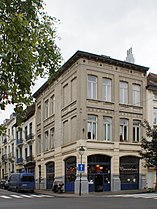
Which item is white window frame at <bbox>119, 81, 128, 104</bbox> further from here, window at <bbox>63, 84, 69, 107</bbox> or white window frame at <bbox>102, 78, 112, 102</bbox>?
window at <bbox>63, 84, 69, 107</bbox>

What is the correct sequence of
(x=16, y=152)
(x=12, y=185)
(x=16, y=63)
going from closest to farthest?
(x=16, y=63)
(x=12, y=185)
(x=16, y=152)

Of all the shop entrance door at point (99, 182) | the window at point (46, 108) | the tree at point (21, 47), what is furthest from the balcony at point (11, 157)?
the tree at point (21, 47)

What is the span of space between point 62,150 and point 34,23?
107 ft

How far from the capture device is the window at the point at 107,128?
3661cm

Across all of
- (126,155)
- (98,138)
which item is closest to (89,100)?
(98,138)

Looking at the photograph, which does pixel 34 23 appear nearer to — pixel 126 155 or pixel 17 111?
pixel 17 111

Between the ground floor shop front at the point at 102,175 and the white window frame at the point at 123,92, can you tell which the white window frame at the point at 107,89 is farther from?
the ground floor shop front at the point at 102,175

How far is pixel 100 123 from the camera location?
119 ft

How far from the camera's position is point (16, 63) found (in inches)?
275

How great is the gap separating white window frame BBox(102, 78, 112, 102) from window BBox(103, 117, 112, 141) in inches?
78.4

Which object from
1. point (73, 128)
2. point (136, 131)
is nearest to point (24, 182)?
point (73, 128)

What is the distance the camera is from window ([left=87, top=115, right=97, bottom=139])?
35541 mm

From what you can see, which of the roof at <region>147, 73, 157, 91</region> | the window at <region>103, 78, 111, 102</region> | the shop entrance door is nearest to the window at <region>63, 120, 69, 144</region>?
the window at <region>103, 78, 111, 102</region>

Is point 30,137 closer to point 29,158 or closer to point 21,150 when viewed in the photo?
point 29,158
